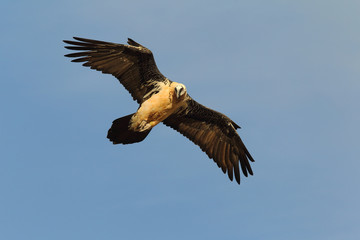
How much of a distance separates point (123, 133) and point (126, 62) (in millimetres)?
1571

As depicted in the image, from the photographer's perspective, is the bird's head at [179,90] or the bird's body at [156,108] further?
the bird's body at [156,108]

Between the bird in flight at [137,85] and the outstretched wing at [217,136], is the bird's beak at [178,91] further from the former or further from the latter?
the outstretched wing at [217,136]

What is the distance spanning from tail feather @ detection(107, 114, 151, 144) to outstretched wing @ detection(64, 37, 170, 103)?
72 cm

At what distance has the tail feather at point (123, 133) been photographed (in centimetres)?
1392

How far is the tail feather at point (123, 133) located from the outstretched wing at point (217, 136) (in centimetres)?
146

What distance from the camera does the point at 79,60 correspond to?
13797mm

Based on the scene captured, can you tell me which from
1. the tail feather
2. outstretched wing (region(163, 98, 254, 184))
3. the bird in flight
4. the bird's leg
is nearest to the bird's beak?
the bird in flight

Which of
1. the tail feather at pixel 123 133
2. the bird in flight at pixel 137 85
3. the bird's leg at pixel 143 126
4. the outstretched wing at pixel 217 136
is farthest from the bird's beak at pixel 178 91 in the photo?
the outstretched wing at pixel 217 136

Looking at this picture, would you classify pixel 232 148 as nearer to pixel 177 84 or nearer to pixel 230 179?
pixel 230 179

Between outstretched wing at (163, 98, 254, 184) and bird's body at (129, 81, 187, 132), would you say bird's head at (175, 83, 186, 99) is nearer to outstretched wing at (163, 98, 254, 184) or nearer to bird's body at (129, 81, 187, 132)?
bird's body at (129, 81, 187, 132)

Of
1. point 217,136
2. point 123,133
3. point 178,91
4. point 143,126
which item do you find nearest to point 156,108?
point 143,126

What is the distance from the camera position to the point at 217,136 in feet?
51.9

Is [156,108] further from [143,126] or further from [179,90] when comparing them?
[179,90]

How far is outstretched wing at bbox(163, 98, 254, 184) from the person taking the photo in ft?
50.5
